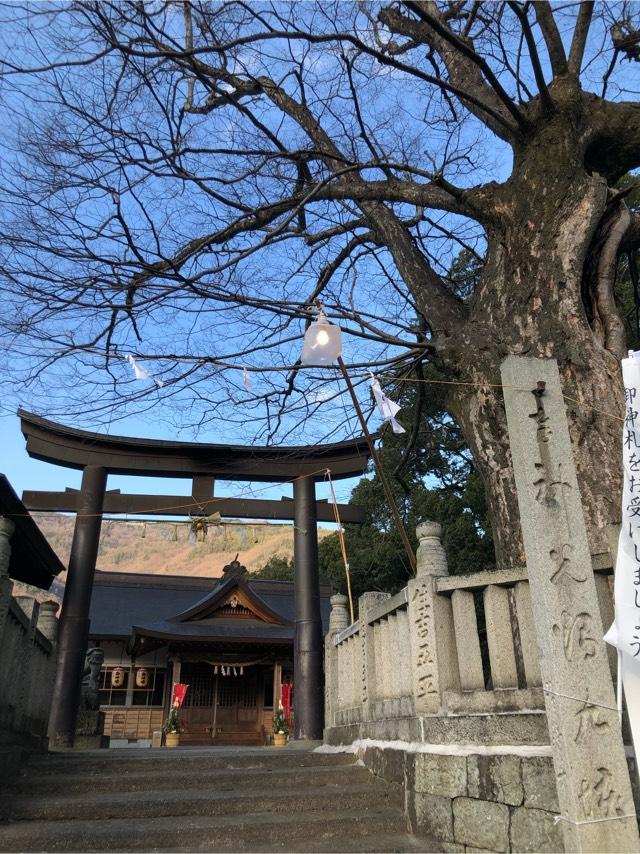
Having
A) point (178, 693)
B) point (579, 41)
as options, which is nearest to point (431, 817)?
point (579, 41)

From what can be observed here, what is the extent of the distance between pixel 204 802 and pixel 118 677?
16720 mm

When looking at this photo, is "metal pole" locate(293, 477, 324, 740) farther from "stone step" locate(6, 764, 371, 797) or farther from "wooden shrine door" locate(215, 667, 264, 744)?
"wooden shrine door" locate(215, 667, 264, 744)

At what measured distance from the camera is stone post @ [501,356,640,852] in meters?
2.67

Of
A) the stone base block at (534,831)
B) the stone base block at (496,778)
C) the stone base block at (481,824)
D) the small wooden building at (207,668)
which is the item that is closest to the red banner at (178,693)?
the small wooden building at (207,668)

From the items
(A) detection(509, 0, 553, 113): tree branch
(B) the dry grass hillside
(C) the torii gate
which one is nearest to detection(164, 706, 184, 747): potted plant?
(C) the torii gate

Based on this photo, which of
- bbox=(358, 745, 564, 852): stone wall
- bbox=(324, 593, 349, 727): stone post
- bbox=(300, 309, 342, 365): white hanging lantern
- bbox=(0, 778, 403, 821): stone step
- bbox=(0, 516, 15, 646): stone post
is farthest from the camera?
bbox=(324, 593, 349, 727): stone post

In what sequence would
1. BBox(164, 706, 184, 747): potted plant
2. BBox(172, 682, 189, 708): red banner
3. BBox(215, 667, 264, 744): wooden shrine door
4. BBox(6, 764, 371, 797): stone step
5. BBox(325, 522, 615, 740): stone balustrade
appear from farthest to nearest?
BBox(215, 667, 264, 744): wooden shrine door
BBox(172, 682, 189, 708): red banner
BBox(164, 706, 184, 747): potted plant
BBox(6, 764, 371, 797): stone step
BBox(325, 522, 615, 740): stone balustrade

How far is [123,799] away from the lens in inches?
180

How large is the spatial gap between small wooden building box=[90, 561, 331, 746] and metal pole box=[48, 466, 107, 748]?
6269 millimetres

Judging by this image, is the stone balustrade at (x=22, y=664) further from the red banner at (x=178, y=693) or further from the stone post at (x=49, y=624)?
the red banner at (x=178, y=693)

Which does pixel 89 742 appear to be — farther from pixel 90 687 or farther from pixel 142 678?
pixel 142 678

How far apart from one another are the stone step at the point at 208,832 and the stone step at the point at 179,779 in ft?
2.45

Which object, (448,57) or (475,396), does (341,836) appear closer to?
(475,396)

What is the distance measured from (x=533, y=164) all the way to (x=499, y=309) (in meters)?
1.63
